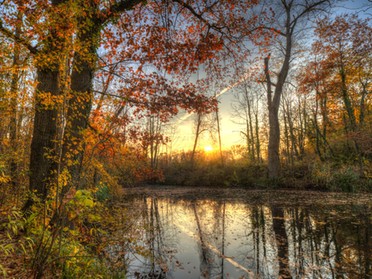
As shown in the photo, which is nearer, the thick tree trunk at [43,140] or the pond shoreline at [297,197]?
the thick tree trunk at [43,140]

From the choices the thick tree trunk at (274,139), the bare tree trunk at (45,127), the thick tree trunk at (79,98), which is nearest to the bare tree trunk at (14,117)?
the bare tree trunk at (45,127)

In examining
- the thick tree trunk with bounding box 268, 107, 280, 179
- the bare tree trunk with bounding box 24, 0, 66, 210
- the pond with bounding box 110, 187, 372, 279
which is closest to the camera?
the pond with bounding box 110, 187, 372, 279

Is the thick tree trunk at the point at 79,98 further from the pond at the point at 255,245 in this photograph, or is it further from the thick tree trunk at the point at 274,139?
the thick tree trunk at the point at 274,139

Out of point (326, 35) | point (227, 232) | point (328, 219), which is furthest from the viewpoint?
point (326, 35)

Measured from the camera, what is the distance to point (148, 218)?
9.20 m

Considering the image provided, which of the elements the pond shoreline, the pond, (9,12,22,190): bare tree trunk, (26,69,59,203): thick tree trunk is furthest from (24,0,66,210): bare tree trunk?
the pond shoreline

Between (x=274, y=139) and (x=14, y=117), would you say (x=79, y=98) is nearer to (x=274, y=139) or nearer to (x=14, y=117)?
(x=14, y=117)

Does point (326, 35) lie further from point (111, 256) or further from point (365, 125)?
point (111, 256)

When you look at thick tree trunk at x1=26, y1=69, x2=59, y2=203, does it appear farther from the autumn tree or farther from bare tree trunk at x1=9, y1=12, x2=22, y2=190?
the autumn tree

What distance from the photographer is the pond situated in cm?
430

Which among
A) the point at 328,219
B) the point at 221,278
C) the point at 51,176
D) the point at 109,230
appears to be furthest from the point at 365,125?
the point at 51,176

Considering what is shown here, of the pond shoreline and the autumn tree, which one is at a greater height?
the autumn tree

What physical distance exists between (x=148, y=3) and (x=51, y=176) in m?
5.18

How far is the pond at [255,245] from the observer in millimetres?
4305
